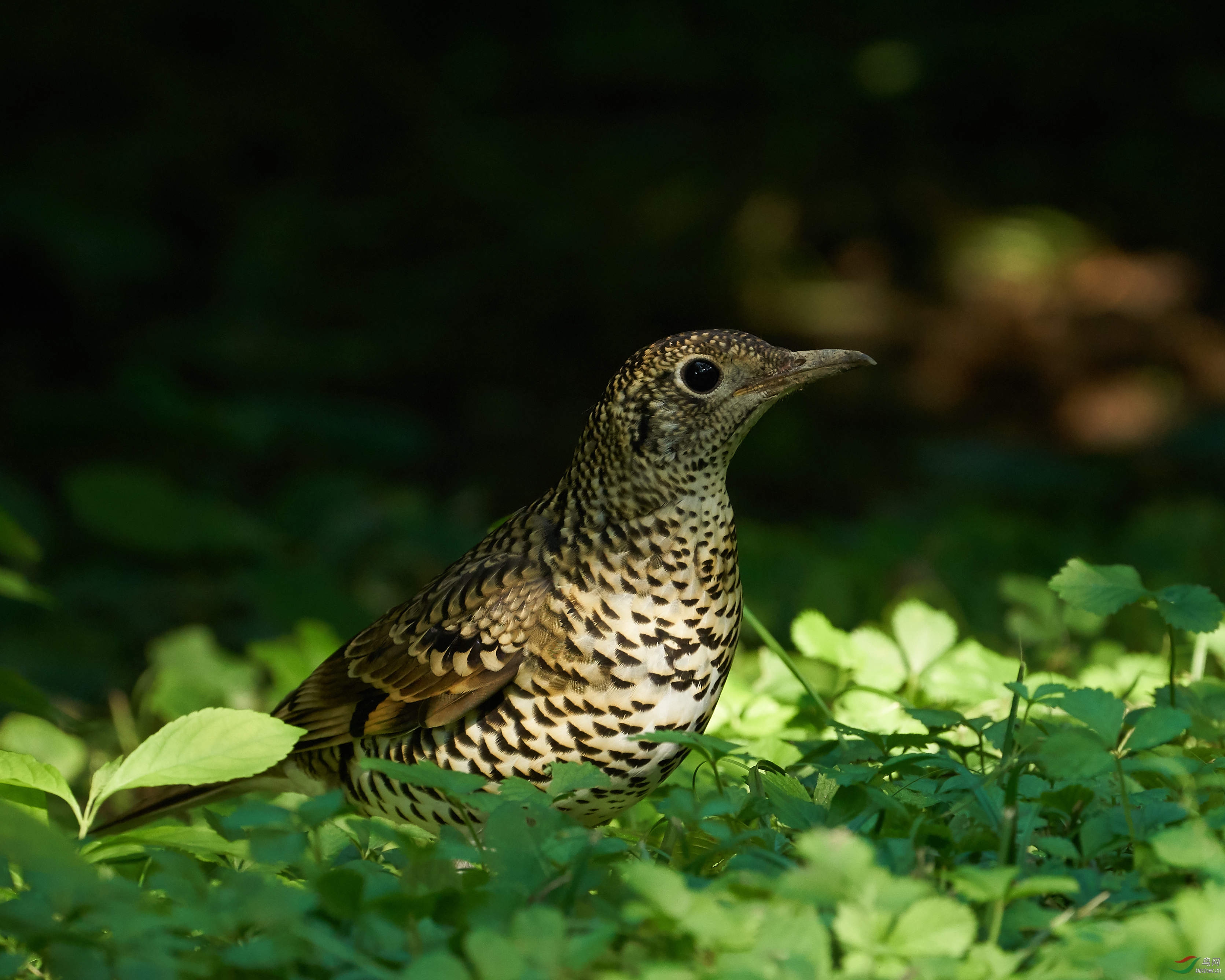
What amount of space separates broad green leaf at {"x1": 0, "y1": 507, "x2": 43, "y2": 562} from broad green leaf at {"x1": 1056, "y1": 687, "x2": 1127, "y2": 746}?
2123 millimetres

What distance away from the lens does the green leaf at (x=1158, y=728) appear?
1.82 m

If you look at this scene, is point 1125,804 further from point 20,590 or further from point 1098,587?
point 20,590

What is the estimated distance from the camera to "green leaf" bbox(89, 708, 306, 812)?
1.96 meters

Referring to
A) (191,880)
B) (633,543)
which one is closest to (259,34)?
A: (633,543)

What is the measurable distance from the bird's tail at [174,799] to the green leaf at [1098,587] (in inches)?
70.5

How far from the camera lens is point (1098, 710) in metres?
1.87

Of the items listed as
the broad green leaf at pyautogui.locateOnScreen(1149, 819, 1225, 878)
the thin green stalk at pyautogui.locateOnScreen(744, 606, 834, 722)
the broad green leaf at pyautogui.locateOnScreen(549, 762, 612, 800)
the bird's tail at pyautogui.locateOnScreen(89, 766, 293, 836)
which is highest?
the thin green stalk at pyautogui.locateOnScreen(744, 606, 834, 722)

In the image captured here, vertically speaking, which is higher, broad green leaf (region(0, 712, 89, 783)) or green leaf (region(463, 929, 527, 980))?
broad green leaf (region(0, 712, 89, 783))

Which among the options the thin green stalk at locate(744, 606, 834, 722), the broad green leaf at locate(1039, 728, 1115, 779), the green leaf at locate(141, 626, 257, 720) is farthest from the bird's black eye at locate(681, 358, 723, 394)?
the green leaf at locate(141, 626, 257, 720)

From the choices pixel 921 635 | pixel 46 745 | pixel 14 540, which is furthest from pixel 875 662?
pixel 46 745

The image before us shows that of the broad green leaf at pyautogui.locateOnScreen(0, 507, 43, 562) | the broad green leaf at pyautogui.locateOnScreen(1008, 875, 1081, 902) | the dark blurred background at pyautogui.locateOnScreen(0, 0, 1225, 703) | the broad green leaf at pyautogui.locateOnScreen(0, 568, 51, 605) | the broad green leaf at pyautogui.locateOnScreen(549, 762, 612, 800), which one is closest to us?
the broad green leaf at pyautogui.locateOnScreen(1008, 875, 1081, 902)

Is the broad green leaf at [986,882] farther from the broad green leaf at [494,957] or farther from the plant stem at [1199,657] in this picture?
the plant stem at [1199,657]

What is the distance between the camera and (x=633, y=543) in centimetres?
255

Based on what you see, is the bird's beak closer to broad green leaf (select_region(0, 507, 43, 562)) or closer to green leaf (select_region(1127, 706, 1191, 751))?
green leaf (select_region(1127, 706, 1191, 751))
